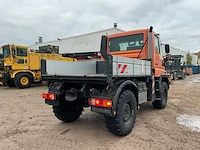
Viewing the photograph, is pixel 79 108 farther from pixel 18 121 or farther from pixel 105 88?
pixel 18 121

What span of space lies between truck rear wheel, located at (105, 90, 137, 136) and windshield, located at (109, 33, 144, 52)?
198cm

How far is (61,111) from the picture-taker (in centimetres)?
441

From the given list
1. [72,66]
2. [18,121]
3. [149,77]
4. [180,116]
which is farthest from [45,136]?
[180,116]

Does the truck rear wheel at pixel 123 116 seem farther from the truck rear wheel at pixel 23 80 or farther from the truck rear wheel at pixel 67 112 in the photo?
the truck rear wheel at pixel 23 80

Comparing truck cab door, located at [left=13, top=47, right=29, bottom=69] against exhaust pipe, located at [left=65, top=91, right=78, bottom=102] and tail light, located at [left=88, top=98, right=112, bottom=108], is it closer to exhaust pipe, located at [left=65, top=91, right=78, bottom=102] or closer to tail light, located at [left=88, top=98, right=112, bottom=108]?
exhaust pipe, located at [left=65, top=91, right=78, bottom=102]

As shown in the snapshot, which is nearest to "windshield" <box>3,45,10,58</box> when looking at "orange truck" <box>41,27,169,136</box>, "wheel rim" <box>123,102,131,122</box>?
"orange truck" <box>41,27,169,136</box>

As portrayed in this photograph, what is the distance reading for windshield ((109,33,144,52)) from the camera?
5238mm

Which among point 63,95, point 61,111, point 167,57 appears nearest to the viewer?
point 63,95

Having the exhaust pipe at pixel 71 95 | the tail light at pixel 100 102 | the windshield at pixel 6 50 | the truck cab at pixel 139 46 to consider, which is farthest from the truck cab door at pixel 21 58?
the tail light at pixel 100 102

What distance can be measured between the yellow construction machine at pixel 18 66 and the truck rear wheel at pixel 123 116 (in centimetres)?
1032

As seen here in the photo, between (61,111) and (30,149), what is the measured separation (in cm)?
134

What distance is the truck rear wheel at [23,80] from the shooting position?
12.0 metres

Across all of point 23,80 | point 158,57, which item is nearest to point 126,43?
point 158,57

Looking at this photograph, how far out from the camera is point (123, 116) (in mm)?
3613
